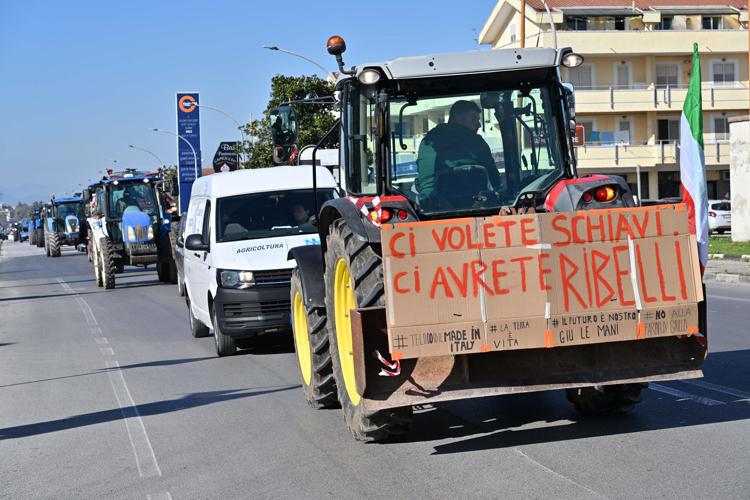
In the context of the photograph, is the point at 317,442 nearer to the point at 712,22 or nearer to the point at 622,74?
the point at 622,74

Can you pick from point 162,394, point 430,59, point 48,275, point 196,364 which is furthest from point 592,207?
point 48,275

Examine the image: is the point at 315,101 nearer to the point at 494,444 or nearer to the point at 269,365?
the point at 494,444

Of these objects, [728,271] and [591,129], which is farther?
[591,129]

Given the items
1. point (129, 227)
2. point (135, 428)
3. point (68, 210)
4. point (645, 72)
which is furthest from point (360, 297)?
point (68, 210)

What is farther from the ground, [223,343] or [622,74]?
[622,74]

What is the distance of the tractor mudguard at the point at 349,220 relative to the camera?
23.3 feet

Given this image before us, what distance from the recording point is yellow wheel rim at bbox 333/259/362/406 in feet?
25.5

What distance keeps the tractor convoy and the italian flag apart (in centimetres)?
93

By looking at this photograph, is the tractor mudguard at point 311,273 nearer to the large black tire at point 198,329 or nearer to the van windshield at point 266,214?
the van windshield at point 266,214

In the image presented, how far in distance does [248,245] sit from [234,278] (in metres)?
0.50

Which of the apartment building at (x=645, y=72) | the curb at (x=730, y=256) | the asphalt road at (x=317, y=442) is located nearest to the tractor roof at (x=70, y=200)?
the apartment building at (x=645, y=72)

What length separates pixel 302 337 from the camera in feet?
32.6

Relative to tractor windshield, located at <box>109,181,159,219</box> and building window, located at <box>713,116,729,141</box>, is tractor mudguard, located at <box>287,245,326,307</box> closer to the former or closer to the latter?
tractor windshield, located at <box>109,181,159,219</box>

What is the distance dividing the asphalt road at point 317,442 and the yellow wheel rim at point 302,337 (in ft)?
1.14
